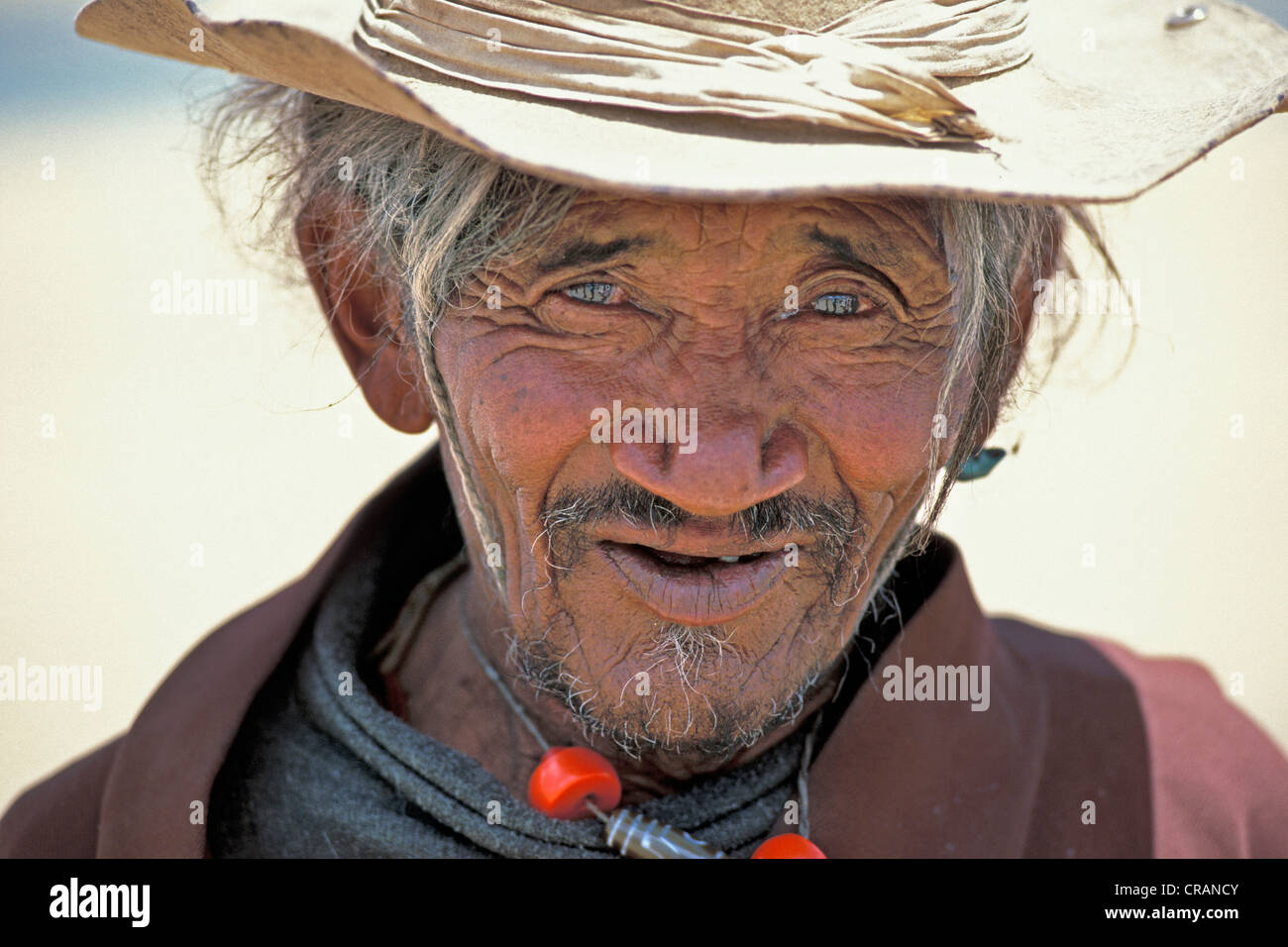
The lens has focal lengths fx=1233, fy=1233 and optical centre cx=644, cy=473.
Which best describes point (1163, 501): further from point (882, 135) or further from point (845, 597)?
point (882, 135)

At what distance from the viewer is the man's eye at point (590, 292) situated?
174cm

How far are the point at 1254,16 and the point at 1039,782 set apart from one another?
4.33 ft

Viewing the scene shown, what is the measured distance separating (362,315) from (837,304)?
871 millimetres

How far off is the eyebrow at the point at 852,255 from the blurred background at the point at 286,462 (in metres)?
2.35

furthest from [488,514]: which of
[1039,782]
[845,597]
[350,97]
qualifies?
[1039,782]

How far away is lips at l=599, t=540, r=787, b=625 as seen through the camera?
179 cm

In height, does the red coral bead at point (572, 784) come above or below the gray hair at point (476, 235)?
below

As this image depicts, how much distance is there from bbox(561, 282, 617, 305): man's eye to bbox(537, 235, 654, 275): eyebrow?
0.16 ft

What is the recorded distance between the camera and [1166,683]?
2404 mm

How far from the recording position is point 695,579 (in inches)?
70.7

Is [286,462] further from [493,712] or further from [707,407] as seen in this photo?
[707,407]

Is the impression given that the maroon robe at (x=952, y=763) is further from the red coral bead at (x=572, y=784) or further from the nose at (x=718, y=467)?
the nose at (x=718, y=467)

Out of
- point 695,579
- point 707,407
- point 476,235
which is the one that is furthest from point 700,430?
point 476,235

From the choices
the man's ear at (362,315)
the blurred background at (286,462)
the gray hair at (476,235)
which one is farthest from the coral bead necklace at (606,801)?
the blurred background at (286,462)
